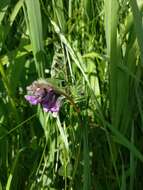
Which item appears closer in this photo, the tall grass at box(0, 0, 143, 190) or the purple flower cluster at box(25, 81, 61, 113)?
the purple flower cluster at box(25, 81, 61, 113)

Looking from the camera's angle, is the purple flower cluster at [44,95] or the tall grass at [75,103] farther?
the tall grass at [75,103]

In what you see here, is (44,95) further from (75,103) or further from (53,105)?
(75,103)

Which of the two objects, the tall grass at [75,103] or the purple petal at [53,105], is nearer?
the purple petal at [53,105]

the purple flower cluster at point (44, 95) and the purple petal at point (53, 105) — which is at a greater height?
the purple flower cluster at point (44, 95)

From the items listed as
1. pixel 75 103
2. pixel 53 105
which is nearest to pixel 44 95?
pixel 53 105

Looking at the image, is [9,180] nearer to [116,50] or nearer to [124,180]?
[124,180]

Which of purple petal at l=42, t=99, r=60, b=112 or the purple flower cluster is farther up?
the purple flower cluster
